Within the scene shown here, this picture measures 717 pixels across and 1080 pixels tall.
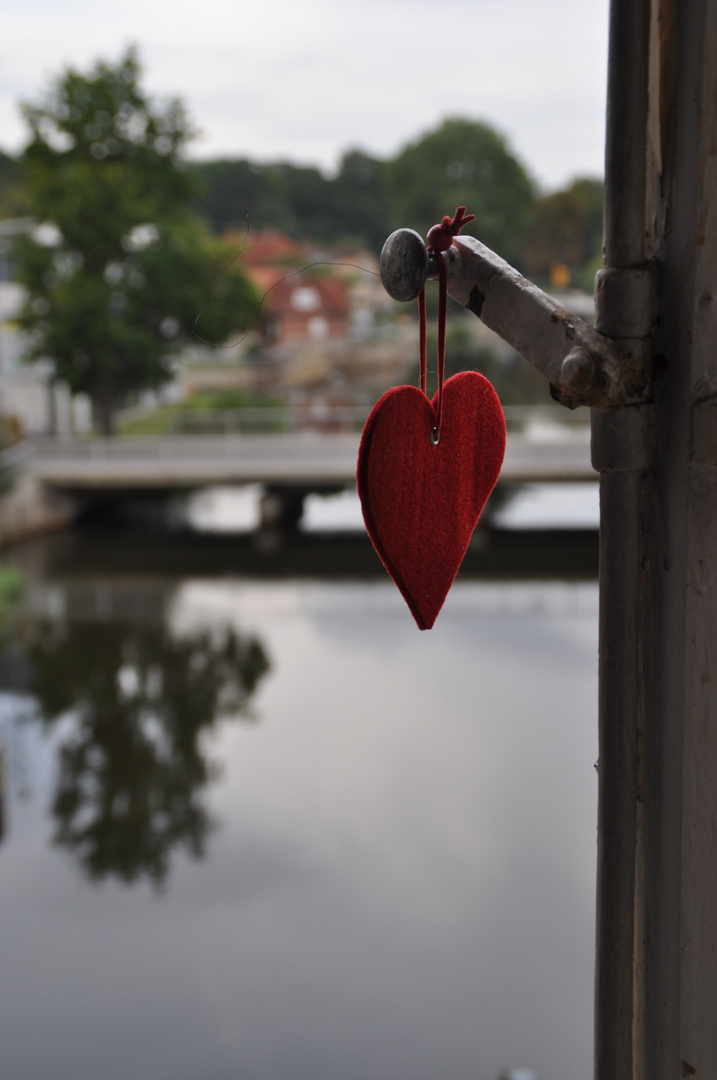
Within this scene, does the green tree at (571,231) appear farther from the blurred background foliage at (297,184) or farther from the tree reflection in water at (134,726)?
the tree reflection in water at (134,726)

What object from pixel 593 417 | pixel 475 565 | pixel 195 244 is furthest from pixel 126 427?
pixel 593 417

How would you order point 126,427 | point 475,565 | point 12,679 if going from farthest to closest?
point 126,427 → point 475,565 → point 12,679

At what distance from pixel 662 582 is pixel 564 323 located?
22 cm

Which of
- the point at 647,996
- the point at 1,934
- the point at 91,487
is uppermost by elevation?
the point at 647,996

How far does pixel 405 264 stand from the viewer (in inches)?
33.7

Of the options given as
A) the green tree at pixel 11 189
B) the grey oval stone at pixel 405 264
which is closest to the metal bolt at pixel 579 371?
the grey oval stone at pixel 405 264

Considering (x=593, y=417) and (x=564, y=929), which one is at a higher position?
(x=593, y=417)

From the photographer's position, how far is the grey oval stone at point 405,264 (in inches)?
33.7

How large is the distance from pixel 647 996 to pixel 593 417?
48cm

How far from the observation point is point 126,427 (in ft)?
76.4

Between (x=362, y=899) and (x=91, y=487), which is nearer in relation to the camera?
(x=362, y=899)

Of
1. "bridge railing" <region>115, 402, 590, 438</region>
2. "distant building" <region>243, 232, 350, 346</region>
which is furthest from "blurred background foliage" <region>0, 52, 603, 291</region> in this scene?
"bridge railing" <region>115, 402, 590, 438</region>

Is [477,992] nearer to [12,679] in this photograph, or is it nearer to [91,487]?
[12,679]

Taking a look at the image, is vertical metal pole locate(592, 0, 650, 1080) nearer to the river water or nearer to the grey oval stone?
the grey oval stone
